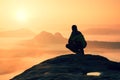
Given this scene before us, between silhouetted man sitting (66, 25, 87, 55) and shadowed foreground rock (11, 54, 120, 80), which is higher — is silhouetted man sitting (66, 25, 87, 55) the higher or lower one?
the higher one

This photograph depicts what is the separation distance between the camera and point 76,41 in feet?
129

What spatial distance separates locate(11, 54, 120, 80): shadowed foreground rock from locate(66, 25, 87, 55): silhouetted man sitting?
953mm

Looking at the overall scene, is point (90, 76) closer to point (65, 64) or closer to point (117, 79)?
point (117, 79)

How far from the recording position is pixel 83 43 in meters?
39.6

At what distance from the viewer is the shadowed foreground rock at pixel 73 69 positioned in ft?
103

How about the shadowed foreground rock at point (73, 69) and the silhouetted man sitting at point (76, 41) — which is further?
the silhouetted man sitting at point (76, 41)

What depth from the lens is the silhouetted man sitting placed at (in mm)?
39469

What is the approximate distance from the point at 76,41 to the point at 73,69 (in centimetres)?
522

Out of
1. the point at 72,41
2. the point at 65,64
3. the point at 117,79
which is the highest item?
the point at 72,41

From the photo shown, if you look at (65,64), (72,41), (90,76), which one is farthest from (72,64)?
(90,76)

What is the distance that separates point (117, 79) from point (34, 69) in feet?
36.2

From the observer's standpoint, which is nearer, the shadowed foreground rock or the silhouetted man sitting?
the shadowed foreground rock

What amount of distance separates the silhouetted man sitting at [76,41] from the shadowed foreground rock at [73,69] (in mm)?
953

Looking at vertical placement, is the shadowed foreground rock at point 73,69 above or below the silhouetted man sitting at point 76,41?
below
